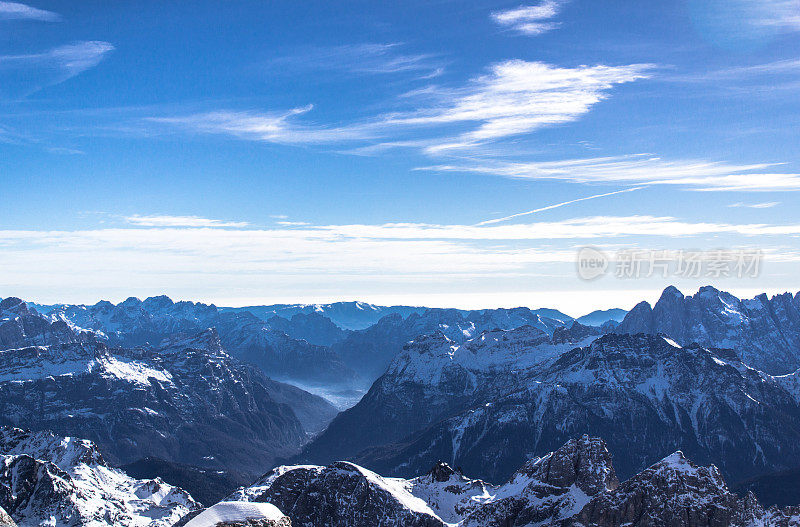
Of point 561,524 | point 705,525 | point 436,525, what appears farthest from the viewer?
point 436,525

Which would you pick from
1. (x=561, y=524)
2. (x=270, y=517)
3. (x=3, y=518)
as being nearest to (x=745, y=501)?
(x=561, y=524)

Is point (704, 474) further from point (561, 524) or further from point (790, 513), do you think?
point (561, 524)

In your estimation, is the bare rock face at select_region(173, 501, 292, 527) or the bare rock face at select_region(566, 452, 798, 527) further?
the bare rock face at select_region(566, 452, 798, 527)

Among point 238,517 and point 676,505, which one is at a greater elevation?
point 238,517

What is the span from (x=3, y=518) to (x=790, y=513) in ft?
567

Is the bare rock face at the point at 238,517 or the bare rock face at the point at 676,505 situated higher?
the bare rock face at the point at 238,517

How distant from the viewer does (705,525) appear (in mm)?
169750

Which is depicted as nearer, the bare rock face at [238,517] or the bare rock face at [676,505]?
the bare rock face at [238,517]

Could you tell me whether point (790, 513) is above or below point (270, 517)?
below

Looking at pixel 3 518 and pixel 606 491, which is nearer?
pixel 3 518

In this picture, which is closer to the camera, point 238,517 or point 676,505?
point 238,517

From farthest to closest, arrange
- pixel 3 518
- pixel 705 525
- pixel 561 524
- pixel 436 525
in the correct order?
pixel 436 525 < pixel 561 524 < pixel 705 525 < pixel 3 518

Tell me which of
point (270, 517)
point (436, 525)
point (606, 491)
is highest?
point (270, 517)

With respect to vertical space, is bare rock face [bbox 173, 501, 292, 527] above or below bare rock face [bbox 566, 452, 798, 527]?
above
